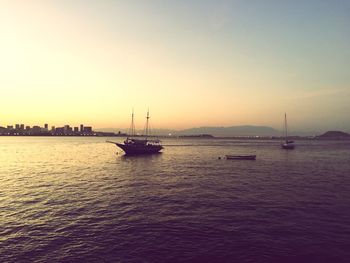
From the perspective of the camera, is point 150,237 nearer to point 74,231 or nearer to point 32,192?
point 74,231

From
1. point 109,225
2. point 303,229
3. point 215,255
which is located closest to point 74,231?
point 109,225

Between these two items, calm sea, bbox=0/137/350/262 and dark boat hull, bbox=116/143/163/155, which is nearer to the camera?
calm sea, bbox=0/137/350/262

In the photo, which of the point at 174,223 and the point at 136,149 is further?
the point at 136,149

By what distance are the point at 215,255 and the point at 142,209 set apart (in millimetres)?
12368

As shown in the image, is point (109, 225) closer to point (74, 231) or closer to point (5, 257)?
point (74, 231)

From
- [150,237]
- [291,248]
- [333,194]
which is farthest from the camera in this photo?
[333,194]

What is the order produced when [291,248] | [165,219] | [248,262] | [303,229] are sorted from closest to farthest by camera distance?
[248,262] < [291,248] < [303,229] < [165,219]

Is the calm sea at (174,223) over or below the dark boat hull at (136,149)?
below

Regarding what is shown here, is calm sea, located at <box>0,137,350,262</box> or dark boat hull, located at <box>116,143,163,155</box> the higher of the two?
dark boat hull, located at <box>116,143,163,155</box>

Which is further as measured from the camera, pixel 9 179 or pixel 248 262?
pixel 9 179

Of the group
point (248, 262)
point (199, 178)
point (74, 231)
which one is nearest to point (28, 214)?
point (74, 231)

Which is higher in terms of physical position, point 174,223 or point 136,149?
point 136,149

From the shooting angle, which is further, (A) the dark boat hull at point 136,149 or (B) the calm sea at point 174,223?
(A) the dark boat hull at point 136,149

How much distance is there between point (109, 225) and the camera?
23.0 m
